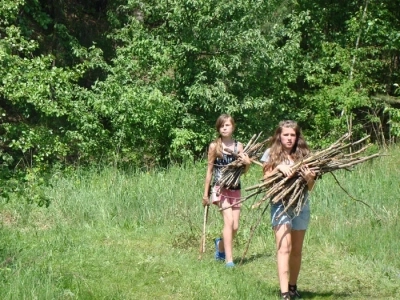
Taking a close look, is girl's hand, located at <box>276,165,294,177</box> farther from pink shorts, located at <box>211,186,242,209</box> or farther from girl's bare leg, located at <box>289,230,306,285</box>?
pink shorts, located at <box>211,186,242,209</box>

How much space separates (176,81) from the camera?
17734 millimetres

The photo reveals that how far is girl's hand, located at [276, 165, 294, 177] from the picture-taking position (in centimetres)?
728

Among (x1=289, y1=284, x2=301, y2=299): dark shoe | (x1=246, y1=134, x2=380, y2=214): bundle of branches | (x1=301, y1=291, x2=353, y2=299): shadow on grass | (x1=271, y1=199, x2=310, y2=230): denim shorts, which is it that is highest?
(x1=246, y1=134, x2=380, y2=214): bundle of branches

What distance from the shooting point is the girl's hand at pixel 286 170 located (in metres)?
7.28

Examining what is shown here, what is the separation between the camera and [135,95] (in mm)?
16391

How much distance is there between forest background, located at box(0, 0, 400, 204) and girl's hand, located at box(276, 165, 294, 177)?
7391 millimetres

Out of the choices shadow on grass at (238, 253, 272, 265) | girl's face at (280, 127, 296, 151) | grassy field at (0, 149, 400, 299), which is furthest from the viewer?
shadow on grass at (238, 253, 272, 265)

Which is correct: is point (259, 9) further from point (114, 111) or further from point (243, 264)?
point (243, 264)

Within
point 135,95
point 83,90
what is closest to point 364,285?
point 135,95

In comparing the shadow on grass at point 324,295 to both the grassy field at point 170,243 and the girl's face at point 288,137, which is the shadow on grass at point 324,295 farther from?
the girl's face at point 288,137

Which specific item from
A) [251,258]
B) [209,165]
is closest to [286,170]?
[209,165]

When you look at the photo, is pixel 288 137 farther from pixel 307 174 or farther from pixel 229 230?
pixel 229 230

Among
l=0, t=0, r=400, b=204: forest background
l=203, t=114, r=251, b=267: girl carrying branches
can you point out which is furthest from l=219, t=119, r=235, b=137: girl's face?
l=0, t=0, r=400, b=204: forest background

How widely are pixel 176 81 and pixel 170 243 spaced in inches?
316
